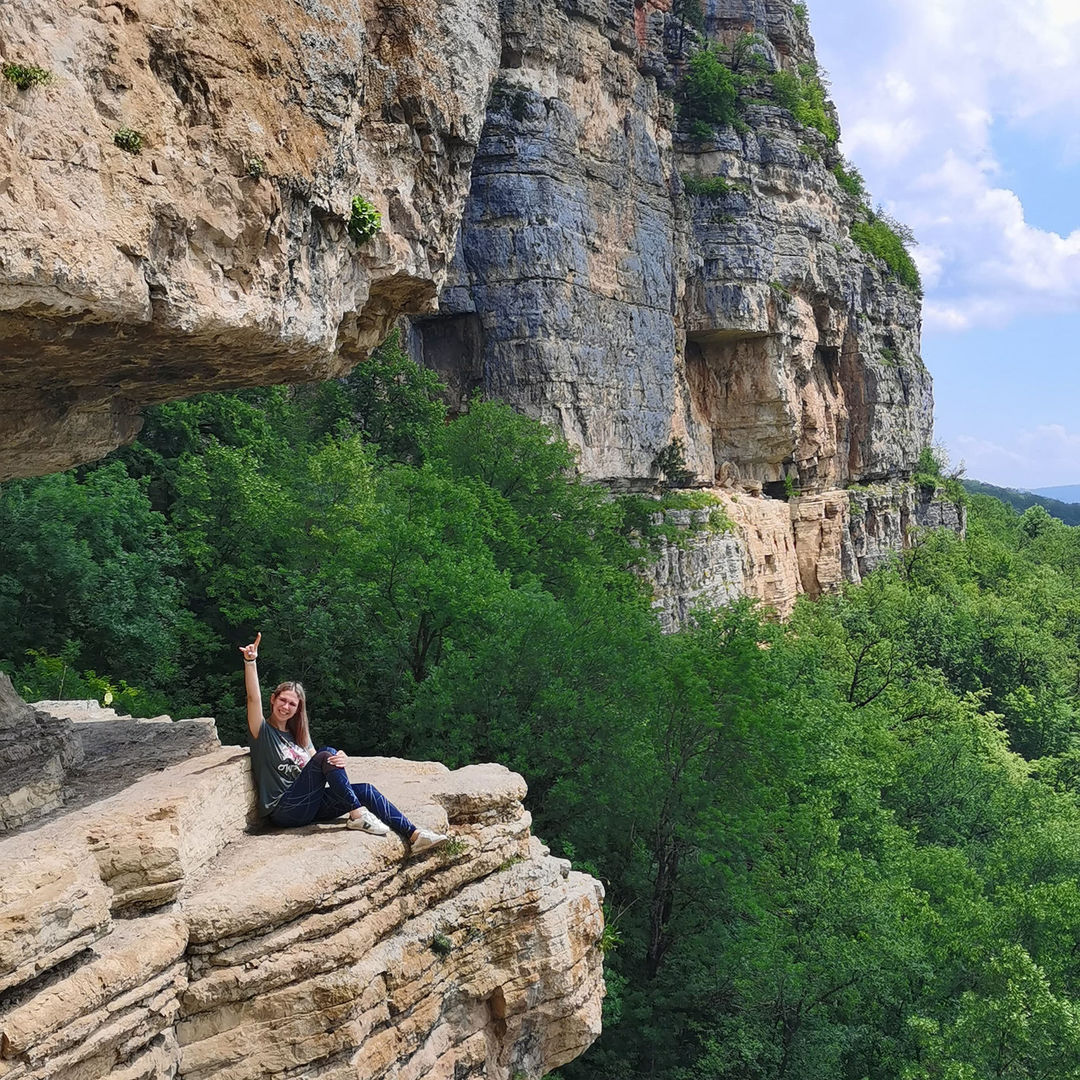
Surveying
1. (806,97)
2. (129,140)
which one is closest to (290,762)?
(129,140)

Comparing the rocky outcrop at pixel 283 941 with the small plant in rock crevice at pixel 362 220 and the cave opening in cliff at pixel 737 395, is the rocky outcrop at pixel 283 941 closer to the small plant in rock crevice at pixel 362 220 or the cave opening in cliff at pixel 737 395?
the small plant in rock crevice at pixel 362 220

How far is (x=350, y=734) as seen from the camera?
51.2ft

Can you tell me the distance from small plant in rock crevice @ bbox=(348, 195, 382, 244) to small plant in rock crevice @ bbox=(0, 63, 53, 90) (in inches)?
113

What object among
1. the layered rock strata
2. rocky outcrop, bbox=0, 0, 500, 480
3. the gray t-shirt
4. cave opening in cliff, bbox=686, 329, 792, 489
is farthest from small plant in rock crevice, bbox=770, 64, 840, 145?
the gray t-shirt

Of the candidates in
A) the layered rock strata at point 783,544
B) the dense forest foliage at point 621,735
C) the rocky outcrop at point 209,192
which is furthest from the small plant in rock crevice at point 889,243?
the rocky outcrop at point 209,192

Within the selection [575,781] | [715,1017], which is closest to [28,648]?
[575,781]

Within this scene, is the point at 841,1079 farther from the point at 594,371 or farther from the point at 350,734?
the point at 594,371

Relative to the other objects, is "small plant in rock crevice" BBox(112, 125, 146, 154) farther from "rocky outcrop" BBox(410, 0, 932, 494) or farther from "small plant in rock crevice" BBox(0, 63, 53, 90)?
"rocky outcrop" BBox(410, 0, 932, 494)

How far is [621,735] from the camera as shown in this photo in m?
15.1

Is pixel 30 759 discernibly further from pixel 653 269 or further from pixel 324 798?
pixel 653 269

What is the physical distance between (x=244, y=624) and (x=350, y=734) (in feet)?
10.3

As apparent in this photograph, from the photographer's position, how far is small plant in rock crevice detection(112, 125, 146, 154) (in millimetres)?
6211

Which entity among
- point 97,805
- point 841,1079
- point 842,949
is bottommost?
point 841,1079

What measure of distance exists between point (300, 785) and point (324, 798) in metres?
0.22
